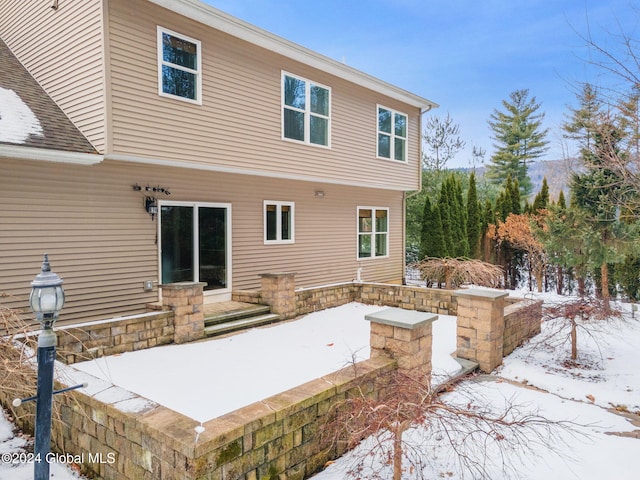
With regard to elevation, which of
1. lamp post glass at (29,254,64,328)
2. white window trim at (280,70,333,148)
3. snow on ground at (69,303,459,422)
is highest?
white window trim at (280,70,333,148)

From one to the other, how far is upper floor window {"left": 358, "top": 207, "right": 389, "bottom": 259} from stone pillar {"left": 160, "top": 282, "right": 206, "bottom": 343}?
6.62 m

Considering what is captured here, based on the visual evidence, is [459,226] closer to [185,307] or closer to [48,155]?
[185,307]

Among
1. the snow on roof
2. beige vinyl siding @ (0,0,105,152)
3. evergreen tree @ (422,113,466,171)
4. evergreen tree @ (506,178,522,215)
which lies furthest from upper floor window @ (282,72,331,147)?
evergreen tree @ (422,113,466,171)

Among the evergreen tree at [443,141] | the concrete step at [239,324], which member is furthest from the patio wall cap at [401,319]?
the evergreen tree at [443,141]

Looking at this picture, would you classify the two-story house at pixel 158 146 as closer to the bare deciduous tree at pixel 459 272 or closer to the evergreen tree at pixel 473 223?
the bare deciduous tree at pixel 459 272

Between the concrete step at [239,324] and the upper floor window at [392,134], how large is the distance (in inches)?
231

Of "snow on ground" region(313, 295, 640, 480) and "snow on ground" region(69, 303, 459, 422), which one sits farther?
"snow on ground" region(69, 303, 459, 422)

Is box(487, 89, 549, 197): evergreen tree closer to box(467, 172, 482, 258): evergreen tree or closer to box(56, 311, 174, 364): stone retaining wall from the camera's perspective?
box(467, 172, 482, 258): evergreen tree

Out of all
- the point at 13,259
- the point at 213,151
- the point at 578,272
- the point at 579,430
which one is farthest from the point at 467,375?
the point at 13,259

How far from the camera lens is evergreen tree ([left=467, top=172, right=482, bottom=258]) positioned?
47.0 ft

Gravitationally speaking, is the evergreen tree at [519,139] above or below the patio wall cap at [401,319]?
above

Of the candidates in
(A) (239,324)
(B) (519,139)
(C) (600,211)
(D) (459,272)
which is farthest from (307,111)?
(B) (519,139)

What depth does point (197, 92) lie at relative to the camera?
7.07 m

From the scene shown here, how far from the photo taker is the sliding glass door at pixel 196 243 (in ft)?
25.3
